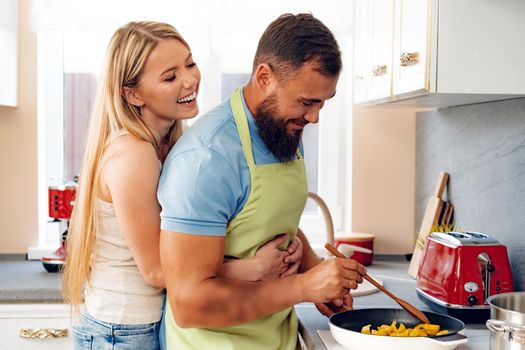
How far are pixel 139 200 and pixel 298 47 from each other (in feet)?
1.67

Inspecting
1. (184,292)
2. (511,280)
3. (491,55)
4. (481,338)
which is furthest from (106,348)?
(491,55)

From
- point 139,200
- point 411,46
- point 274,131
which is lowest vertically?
point 139,200

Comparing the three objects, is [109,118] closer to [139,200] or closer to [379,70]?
[139,200]

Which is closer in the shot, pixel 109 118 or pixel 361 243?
pixel 109 118

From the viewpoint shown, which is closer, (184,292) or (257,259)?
(184,292)

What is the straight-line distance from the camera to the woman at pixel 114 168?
1.83m

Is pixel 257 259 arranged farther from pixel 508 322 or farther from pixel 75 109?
→ pixel 75 109

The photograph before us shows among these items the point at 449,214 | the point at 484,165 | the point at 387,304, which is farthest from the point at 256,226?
the point at 449,214

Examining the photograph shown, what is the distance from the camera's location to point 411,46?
6.36ft

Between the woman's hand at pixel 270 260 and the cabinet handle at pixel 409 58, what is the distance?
1.90 ft

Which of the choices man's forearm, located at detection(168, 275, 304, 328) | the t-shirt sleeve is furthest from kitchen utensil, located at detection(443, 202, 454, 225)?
the t-shirt sleeve

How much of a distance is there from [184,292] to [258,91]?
17.9 inches

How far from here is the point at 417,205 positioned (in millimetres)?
3033

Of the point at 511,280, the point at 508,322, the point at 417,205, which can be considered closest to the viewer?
the point at 508,322
